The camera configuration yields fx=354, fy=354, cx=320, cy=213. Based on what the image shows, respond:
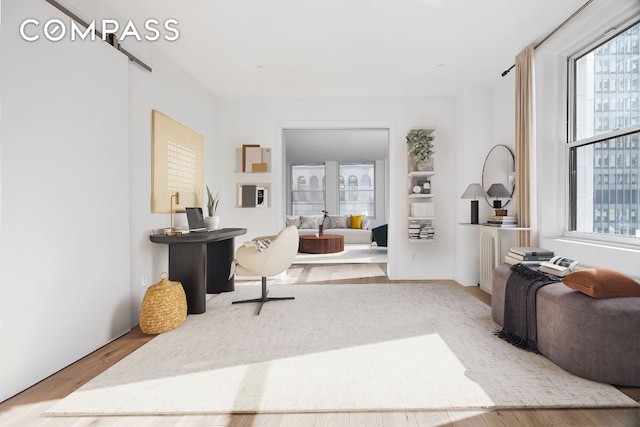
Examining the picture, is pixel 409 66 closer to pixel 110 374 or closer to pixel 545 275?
pixel 545 275

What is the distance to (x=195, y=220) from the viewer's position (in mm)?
3820

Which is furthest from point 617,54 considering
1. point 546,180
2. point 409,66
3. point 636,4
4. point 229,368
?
point 229,368

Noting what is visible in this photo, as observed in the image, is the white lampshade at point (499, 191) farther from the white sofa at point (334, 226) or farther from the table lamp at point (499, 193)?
the white sofa at point (334, 226)

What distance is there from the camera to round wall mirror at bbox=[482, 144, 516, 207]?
4277 millimetres

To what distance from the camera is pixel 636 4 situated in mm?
2570

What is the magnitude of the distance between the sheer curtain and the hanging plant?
125 cm

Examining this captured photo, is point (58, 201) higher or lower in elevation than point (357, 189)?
lower

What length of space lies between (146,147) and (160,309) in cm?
149

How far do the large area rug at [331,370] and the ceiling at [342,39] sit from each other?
2.54 meters

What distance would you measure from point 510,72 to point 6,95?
15.3 ft

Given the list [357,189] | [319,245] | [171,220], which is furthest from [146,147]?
[357,189]

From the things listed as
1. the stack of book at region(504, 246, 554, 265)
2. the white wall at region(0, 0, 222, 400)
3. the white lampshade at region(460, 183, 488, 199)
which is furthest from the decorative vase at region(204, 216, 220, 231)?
the stack of book at region(504, 246, 554, 265)

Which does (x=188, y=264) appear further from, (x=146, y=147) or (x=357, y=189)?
(x=357, y=189)

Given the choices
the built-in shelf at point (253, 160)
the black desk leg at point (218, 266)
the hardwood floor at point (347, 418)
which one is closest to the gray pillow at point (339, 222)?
the built-in shelf at point (253, 160)
